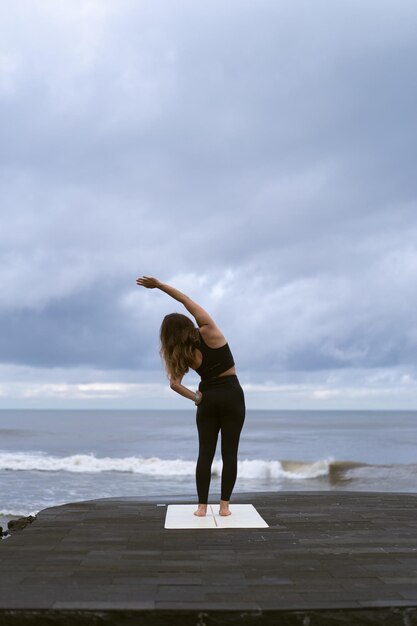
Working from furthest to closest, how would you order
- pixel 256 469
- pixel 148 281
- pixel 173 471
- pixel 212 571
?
pixel 256 469
pixel 173 471
pixel 148 281
pixel 212 571

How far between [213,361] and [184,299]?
0.58 m

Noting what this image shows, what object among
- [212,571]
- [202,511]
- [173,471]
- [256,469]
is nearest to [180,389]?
[202,511]

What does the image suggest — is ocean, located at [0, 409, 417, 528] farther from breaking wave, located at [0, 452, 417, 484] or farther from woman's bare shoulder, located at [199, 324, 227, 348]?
woman's bare shoulder, located at [199, 324, 227, 348]

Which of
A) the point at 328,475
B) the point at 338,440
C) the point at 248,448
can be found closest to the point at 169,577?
the point at 328,475

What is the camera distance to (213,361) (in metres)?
5.49

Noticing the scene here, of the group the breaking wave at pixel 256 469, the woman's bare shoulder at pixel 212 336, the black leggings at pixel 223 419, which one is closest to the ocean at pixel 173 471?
→ the breaking wave at pixel 256 469

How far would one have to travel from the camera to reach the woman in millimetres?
5344

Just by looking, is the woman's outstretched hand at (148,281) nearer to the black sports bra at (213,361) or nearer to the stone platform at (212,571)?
the black sports bra at (213,361)

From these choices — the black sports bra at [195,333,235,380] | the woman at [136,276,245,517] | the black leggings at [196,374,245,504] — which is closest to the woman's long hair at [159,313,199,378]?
the woman at [136,276,245,517]

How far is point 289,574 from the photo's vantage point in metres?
3.72

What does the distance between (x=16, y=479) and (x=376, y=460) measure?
20.6 meters

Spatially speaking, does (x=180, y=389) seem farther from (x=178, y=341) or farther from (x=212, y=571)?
(x=212, y=571)

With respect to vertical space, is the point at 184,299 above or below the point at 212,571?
above

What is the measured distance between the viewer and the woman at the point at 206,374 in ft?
17.5
